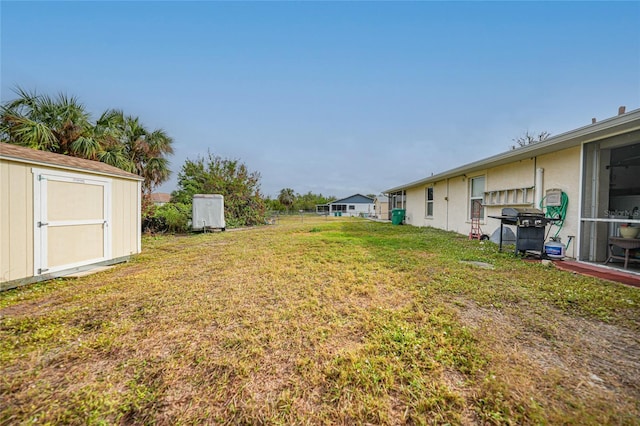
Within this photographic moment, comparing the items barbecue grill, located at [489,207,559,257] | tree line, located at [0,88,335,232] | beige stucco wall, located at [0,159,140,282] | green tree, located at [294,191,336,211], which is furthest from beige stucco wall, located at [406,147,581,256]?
green tree, located at [294,191,336,211]

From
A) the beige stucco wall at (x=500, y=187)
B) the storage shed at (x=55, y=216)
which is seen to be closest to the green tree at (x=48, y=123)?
the storage shed at (x=55, y=216)

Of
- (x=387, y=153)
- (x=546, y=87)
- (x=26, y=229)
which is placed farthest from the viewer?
(x=387, y=153)

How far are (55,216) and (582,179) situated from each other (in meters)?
9.87

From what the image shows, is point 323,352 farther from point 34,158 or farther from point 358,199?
point 358,199

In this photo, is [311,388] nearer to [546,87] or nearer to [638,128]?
[638,128]

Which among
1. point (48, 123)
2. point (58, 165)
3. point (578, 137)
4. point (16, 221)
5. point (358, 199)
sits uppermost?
point (48, 123)

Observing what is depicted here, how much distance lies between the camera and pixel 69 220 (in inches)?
169

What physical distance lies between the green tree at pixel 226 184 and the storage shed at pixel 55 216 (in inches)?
377

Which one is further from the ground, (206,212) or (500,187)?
(500,187)

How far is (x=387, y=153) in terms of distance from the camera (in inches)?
→ 985

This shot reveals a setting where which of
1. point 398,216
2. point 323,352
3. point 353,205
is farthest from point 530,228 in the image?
point 353,205

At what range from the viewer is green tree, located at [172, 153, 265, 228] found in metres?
14.9

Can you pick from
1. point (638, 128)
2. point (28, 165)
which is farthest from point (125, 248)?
point (638, 128)

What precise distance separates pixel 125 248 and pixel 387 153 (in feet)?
77.8
